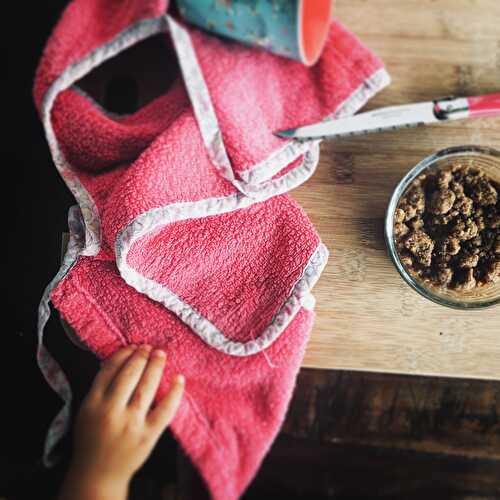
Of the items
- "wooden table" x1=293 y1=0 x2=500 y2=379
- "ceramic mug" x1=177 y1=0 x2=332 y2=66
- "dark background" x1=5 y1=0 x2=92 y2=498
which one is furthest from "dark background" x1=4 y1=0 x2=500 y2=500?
"ceramic mug" x1=177 y1=0 x2=332 y2=66

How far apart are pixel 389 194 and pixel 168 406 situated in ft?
1.09

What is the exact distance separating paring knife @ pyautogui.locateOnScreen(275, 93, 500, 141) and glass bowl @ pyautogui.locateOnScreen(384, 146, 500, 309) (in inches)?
1.5

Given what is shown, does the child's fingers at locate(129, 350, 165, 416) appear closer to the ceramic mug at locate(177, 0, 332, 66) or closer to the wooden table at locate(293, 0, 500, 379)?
the wooden table at locate(293, 0, 500, 379)

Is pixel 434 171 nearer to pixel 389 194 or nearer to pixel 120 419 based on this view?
pixel 389 194

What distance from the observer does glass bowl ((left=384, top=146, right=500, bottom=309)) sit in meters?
0.54

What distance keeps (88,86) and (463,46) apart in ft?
1.43

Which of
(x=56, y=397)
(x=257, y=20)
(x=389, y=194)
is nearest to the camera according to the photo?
(x=257, y=20)

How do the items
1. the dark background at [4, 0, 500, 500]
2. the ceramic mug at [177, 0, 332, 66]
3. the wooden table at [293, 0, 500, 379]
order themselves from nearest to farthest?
1. the ceramic mug at [177, 0, 332, 66]
2. the wooden table at [293, 0, 500, 379]
3. the dark background at [4, 0, 500, 500]

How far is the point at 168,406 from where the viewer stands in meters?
0.53

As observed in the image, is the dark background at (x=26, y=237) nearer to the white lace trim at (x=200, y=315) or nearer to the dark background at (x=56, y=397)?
the dark background at (x=56, y=397)

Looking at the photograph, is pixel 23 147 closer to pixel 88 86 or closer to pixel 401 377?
pixel 88 86

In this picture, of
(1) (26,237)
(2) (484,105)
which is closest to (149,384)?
(1) (26,237)

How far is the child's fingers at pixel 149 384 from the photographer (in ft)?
1.76

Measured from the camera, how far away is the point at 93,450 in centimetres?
56
